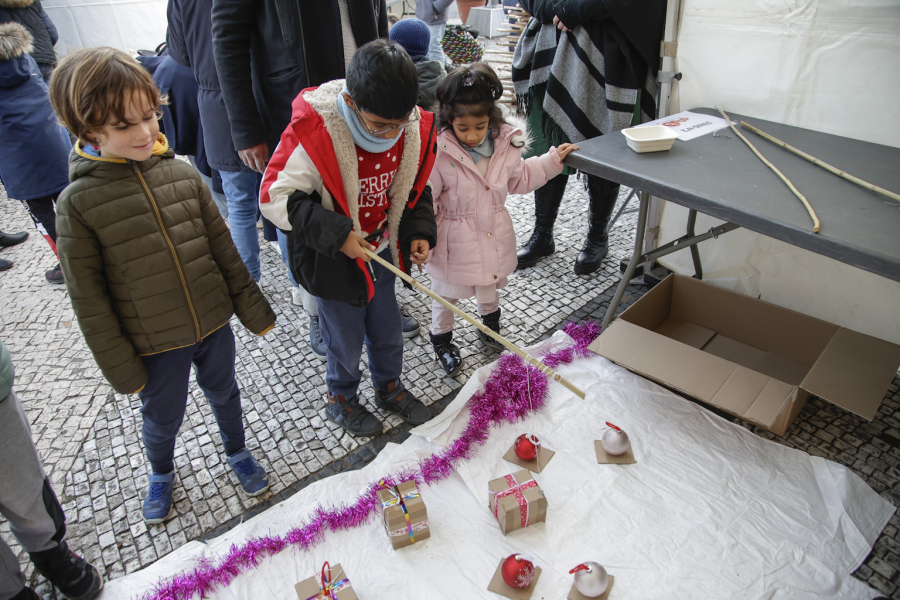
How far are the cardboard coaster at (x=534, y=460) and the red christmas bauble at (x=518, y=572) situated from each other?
40 cm

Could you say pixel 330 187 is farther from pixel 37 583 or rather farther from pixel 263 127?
pixel 37 583

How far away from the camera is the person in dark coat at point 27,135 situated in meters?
2.89

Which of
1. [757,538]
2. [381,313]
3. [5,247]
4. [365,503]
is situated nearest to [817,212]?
[757,538]

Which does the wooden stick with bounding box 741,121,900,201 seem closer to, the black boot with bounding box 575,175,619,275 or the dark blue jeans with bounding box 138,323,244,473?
the black boot with bounding box 575,175,619,275

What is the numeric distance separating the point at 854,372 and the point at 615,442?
2.94 feet

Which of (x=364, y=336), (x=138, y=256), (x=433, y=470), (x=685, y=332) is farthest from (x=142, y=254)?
(x=685, y=332)

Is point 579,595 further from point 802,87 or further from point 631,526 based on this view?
point 802,87

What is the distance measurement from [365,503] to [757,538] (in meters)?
1.24

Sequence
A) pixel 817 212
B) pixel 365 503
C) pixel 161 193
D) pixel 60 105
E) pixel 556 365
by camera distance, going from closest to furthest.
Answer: pixel 60 105, pixel 161 193, pixel 817 212, pixel 365 503, pixel 556 365

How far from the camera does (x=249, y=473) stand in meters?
2.01

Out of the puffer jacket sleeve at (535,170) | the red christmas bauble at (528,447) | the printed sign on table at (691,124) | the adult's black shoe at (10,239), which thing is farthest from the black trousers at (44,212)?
the printed sign on table at (691,124)

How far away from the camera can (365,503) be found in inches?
73.3

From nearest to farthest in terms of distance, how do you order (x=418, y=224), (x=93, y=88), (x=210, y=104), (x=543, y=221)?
(x=93, y=88)
(x=418, y=224)
(x=210, y=104)
(x=543, y=221)

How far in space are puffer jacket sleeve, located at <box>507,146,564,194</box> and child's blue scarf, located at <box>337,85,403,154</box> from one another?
738mm
